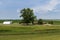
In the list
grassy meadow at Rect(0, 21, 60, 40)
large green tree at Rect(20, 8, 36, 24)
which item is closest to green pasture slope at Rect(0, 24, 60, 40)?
grassy meadow at Rect(0, 21, 60, 40)

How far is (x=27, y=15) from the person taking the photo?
4865 inches

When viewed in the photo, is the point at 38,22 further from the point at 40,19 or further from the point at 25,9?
the point at 25,9

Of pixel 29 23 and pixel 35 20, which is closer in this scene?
pixel 29 23

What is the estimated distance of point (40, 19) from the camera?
124812 mm

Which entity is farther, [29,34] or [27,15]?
[27,15]

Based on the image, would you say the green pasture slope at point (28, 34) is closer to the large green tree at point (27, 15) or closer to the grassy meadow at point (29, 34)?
the grassy meadow at point (29, 34)

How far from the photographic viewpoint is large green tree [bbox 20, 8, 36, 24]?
400 feet

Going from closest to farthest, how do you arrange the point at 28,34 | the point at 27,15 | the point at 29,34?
1. the point at 28,34
2. the point at 29,34
3. the point at 27,15

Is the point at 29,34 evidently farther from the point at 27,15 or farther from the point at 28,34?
the point at 27,15

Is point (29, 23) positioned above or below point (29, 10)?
below

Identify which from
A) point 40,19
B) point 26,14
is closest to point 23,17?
point 26,14

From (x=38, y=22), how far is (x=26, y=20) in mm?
8468

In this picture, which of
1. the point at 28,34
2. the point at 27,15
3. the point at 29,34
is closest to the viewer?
the point at 28,34

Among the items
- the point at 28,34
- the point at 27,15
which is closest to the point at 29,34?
the point at 28,34
